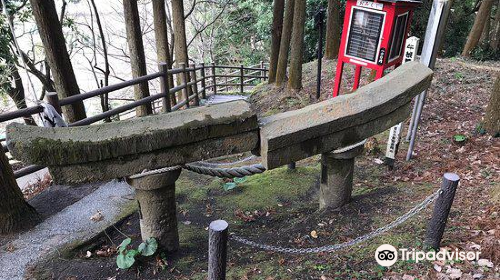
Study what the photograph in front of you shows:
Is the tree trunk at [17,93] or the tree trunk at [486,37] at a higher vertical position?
the tree trunk at [486,37]

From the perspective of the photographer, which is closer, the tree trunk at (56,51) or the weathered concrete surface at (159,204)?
the weathered concrete surface at (159,204)

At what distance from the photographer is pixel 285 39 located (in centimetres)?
1060

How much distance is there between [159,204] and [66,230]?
1490 millimetres

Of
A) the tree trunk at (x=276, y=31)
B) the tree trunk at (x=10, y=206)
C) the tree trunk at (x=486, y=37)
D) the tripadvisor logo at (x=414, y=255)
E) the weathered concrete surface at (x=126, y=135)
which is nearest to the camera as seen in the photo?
the weathered concrete surface at (x=126, y=135)

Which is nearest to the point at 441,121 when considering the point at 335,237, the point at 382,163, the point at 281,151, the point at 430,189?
the point at 382,163

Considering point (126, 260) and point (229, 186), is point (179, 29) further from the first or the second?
point (126, 260)

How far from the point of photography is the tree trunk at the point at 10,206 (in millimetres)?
Answer: 3613

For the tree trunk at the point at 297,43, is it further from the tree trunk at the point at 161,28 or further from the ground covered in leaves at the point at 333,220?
the ground covered in leaves at the point at 333,220

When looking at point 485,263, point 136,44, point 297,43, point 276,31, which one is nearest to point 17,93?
point 136,44

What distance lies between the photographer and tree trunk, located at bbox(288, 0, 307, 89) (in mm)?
9023

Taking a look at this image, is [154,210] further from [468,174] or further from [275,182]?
[468,174]

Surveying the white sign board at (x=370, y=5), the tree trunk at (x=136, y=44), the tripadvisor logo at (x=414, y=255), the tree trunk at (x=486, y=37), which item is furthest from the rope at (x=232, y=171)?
the tree trunk at (x=486, y=37)

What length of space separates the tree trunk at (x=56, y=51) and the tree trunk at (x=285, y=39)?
6.68 metres

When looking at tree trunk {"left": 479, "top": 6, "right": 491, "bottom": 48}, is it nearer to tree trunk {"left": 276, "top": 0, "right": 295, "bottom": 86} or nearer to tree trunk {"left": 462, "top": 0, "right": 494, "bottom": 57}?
tree trunk {"left": 462, "top": 0, "right": 494, "bottom": 57}
